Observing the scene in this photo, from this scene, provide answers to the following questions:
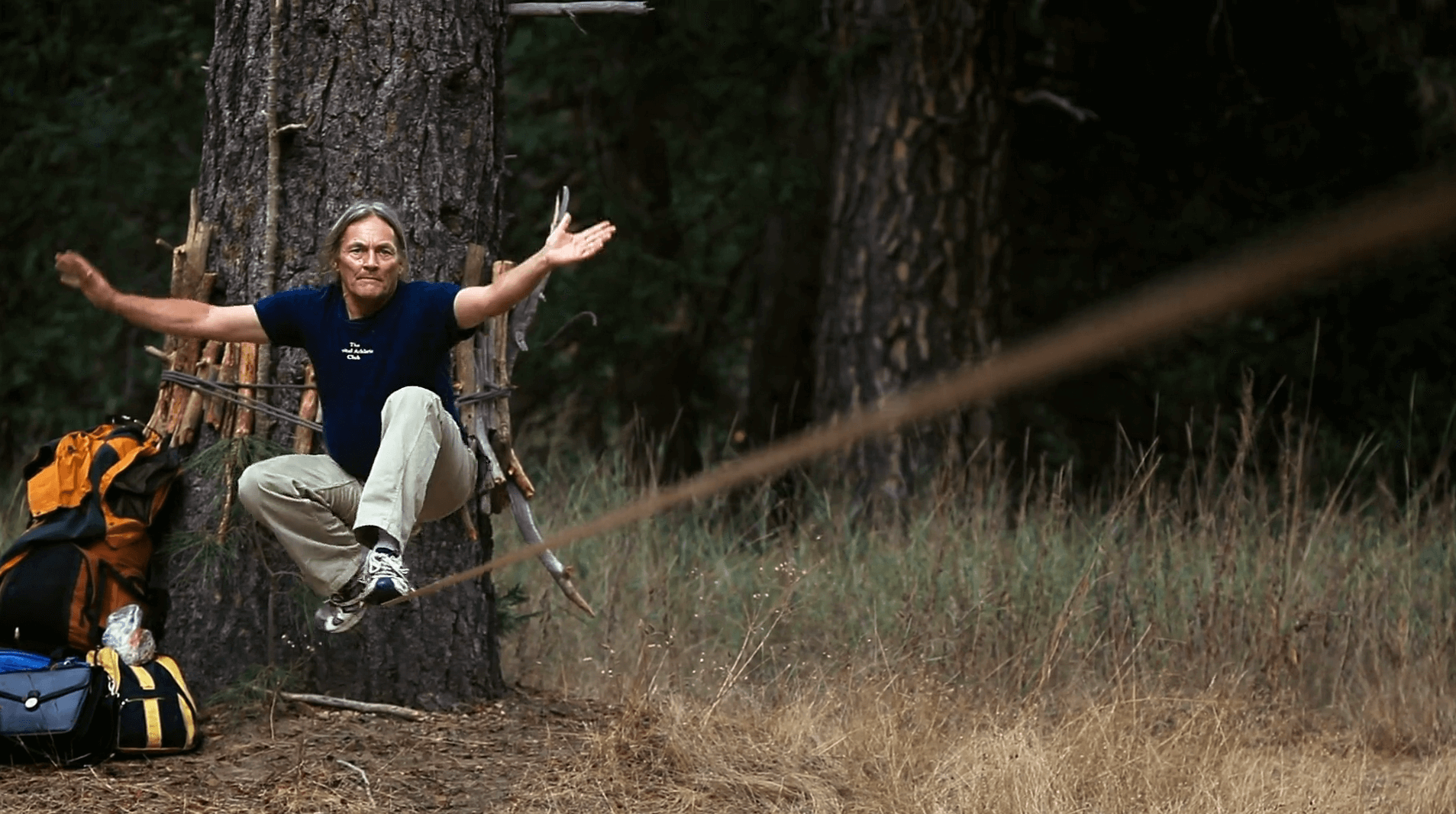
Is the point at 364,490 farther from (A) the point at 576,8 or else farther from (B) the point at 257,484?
(A) the point at 576,8

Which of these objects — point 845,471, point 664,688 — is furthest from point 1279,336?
point 664,688

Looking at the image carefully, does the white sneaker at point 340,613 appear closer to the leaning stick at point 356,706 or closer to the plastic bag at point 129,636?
the leaning stick at point 356,706

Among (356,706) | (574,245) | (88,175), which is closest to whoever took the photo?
(574,245)

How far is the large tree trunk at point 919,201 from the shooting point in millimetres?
9961

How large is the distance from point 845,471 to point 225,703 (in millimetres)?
5259

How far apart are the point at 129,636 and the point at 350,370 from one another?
1275mm

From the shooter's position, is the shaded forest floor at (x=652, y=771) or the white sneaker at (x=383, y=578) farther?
the shaded forest floor at (x=652, y=771)

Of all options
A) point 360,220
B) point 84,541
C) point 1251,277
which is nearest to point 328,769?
point 84,541

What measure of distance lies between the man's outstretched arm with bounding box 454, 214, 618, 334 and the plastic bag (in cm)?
156

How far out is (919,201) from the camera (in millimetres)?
9977

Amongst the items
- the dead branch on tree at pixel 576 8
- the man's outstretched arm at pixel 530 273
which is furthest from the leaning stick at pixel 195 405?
the dead branch on tree at pixel 576 8

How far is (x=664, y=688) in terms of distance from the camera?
6.38 m

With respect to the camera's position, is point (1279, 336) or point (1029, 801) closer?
point (1029, 801)

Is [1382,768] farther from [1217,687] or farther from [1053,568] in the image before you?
[1053,568]
